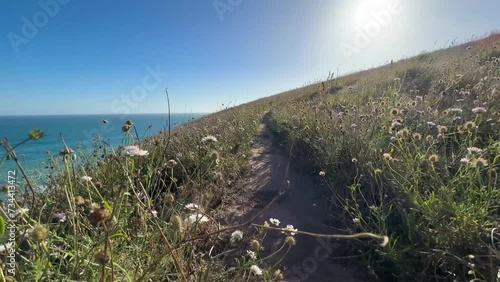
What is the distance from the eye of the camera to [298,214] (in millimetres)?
2527

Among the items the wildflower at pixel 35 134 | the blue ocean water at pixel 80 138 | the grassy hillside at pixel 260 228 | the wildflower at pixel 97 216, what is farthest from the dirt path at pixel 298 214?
the blue ocean water at pixel 80 138

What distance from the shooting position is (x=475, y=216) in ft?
4.42

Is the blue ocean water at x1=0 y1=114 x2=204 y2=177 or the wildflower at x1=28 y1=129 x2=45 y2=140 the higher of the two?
the wildflower at x1=28 y1=129 x2=45 y2=140

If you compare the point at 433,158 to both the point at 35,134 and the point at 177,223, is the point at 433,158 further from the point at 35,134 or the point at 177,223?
the point at 35,134

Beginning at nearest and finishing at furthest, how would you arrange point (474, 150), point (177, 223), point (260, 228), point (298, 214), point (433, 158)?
point (177, 223)
point (474, 150)
point (433, 158)
point (260, 228)
point (298, 214)

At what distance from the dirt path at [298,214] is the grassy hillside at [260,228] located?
156mm

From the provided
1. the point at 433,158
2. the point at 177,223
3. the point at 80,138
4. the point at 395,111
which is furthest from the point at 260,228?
the point at 80,138

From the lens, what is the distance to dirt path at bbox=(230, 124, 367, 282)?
1816mm

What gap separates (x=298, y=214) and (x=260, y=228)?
0.72 meters

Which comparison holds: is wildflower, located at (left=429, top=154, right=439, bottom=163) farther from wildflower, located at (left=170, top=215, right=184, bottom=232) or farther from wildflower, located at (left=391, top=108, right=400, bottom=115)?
wildflower, located at (left=170, top=215, right=184, bottom=232)

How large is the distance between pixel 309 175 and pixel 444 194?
1771 millimetres

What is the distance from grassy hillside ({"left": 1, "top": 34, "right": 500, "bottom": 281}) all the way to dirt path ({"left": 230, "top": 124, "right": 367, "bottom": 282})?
0.51 ft

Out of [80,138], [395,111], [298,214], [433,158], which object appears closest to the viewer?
[433,158]

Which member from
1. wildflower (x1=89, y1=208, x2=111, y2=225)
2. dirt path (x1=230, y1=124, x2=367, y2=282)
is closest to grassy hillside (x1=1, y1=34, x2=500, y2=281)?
wildflower (x1=89, y1=208, x2=111, y2=225)
